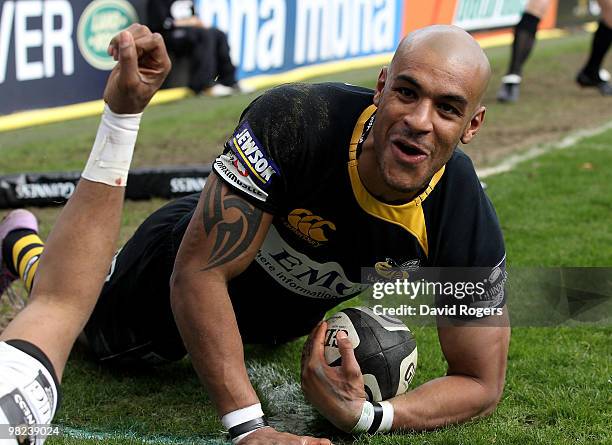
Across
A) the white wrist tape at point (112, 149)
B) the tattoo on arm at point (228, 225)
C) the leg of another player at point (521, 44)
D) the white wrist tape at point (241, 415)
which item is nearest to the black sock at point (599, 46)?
the leg of another player at point (521, 44)

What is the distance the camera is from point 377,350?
11.9ft

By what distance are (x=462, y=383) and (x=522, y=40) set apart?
8599mm

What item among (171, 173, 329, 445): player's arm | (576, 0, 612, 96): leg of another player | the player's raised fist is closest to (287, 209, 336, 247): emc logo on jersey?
(171, 173, 329, 445): player's arm

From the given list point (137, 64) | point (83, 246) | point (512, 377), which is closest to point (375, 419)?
point (512, 377)

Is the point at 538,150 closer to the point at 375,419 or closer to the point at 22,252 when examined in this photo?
the point at 22,252

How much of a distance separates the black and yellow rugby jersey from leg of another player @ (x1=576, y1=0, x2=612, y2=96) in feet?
27.6

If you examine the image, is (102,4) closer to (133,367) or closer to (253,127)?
(133,367)

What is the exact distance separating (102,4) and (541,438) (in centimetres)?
821

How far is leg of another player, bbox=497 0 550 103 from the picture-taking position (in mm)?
11413

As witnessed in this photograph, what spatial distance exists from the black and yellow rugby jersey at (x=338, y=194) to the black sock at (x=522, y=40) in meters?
8.15

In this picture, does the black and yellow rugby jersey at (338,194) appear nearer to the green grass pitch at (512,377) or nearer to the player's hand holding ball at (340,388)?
the player's hand holding ball at (340,388)

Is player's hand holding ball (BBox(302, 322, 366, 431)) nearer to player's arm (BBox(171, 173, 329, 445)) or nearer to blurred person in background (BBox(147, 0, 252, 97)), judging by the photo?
player's arm (BBox(171, 173, 329, 445))

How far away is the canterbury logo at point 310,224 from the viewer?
356 centimetres

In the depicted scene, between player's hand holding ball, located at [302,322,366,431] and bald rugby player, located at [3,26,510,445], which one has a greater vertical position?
bald rugby player, located at [3,26,510,445]
